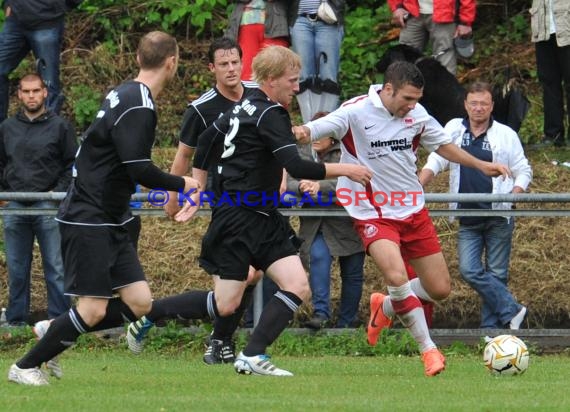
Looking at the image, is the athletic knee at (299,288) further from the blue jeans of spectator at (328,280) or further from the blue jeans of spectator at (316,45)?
the blue jeans of spectator at (316,45)

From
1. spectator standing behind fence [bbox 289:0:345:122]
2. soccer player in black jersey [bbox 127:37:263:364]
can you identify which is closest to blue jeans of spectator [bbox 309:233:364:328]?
soccer player in black jersey [bbox 127:37:263:364]

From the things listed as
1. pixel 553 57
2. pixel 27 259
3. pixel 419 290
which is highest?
pixel 553 57

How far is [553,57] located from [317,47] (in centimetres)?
273

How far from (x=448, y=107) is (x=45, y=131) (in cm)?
465

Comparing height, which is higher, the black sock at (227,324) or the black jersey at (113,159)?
the black jersey at (113,159)

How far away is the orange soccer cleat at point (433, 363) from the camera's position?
974 centimetres

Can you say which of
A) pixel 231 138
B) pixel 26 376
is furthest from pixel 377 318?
pixel 26 376

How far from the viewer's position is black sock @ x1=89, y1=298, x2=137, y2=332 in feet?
29.2

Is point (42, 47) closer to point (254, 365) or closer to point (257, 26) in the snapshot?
point (257, 26)

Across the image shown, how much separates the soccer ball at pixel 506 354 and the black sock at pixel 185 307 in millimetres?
2170

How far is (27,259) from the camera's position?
41.7ft

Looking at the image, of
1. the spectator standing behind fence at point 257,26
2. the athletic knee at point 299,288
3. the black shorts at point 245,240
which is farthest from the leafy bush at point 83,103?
the athletic knee at point 299,288

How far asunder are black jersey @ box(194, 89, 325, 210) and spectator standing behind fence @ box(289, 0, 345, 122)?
486 cm

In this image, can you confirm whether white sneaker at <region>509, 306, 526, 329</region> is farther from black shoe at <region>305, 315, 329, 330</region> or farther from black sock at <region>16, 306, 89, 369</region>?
black sock at <region>16, 306, 89, 369</region>
